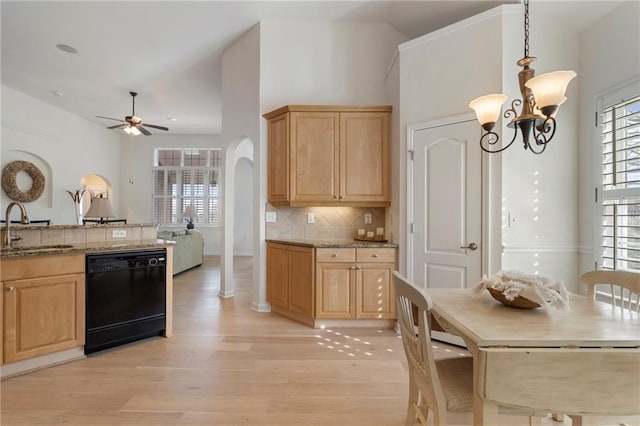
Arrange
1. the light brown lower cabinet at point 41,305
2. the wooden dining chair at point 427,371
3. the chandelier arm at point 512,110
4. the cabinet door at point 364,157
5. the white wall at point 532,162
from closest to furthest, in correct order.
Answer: the wooden dining chair at point 427,371 → the chandelier arm at point 512,110 → the light brown lower cabinet at point 41,305 → the white wall at point 532,162 → the cabinet door at point 364,157

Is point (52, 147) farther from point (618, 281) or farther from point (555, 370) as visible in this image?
point (618, 281)

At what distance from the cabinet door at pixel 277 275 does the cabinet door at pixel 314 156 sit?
697 mm

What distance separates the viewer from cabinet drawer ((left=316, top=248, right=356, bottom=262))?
345cm

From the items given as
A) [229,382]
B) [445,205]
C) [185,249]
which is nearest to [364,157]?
[445,205]

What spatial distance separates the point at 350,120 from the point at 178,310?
128 inches

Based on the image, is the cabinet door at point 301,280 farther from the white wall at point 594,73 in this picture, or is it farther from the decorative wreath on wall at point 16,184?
the decorative wreath on wall at point 16,184

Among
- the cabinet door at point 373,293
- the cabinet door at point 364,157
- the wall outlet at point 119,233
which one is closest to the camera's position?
the wall outlet at point 119,233

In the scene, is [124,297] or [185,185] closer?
[124,297]

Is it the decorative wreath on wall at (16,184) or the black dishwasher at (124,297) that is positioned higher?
the decorative wreath on wall at (16,184)

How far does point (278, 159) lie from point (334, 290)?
5.74 feet

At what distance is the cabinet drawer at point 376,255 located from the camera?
3.45m

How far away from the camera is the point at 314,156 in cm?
378

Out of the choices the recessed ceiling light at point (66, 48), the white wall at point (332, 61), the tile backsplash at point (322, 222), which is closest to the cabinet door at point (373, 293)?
the tile backsplash at point (322, 222)

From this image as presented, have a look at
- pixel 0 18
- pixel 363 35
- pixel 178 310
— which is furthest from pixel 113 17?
pixel 178 310
